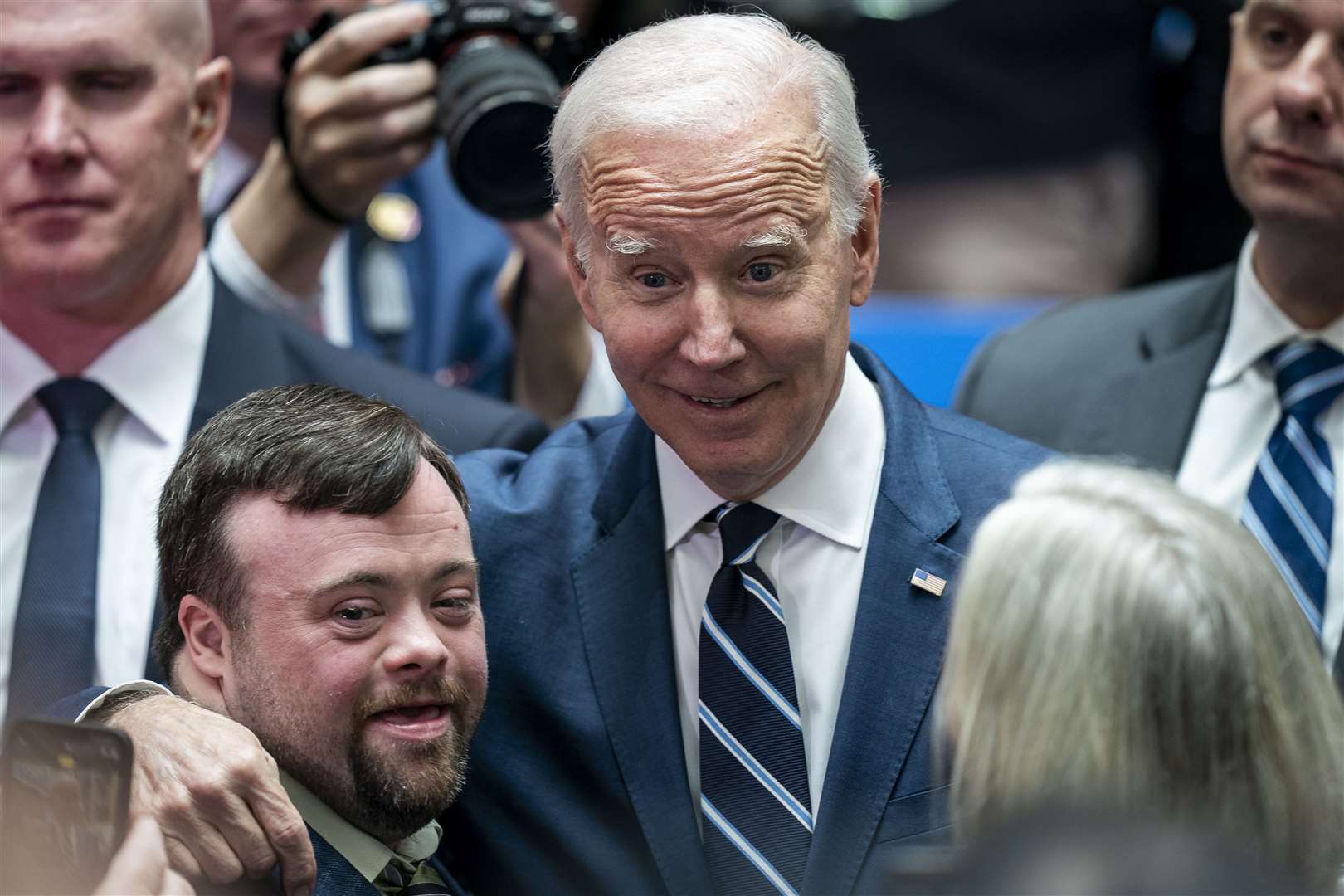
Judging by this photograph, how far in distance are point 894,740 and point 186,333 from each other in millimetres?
1560

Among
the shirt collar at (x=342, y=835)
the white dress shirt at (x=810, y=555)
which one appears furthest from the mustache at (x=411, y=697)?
the white dress shirt at (x=810, y=555)

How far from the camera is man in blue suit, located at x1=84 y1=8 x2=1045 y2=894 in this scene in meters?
2.55

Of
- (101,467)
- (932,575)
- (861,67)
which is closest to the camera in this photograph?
(932,575)

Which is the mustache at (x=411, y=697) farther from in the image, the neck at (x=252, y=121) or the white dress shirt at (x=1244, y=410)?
the neck at (x=252, y=121)

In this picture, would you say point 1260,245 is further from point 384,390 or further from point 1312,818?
point 1312,818

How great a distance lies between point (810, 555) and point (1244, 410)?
1100mm

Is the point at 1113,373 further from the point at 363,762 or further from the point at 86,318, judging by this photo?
the point at 86,318

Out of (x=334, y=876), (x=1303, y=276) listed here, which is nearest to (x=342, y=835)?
(x=334, y=876)

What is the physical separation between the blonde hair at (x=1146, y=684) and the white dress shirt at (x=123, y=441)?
5.78ft

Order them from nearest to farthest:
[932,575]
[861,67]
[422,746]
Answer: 1. [422,746]
2. [932,575]
3. [861,67]

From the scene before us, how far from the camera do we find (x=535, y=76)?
3383mm

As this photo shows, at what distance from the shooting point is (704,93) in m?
2.54

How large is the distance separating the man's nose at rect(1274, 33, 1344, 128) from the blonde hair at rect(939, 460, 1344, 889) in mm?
1571

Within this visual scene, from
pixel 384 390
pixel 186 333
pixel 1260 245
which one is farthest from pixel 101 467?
pixel 1260 245
